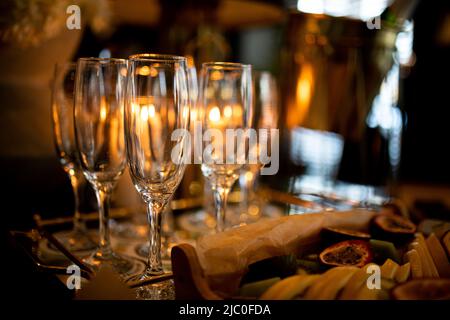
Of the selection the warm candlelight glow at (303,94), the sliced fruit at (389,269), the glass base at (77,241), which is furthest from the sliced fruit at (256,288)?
the warm candlelight glow at (303,94)

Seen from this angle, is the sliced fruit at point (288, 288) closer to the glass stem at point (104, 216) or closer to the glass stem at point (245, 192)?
the glass stem at point (104, 216)

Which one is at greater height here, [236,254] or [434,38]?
[434,38]

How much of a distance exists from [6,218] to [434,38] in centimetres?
240

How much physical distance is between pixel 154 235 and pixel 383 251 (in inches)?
11.7

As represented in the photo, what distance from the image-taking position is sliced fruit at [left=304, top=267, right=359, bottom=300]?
1.58 ft

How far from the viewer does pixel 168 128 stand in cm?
58

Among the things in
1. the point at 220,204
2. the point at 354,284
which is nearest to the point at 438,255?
the point at 354,284

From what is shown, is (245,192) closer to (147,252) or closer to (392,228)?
(147,252)

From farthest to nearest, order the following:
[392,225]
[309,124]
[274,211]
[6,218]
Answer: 1. [309,124]
2. [274,211]
3. [6,218]
4. [392,225]

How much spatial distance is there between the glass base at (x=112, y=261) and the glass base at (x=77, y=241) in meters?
0.07

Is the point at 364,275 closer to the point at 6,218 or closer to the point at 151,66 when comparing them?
the point at 151,66

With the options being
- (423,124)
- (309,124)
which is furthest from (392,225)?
(423,124)

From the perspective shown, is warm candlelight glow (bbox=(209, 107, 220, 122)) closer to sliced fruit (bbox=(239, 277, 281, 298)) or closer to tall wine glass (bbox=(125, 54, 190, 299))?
tall wine glass (bbox=(125, 54, 190, 299))

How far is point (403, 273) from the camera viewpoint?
21.5 inches
